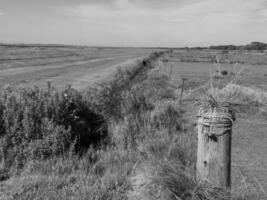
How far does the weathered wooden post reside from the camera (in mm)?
3096

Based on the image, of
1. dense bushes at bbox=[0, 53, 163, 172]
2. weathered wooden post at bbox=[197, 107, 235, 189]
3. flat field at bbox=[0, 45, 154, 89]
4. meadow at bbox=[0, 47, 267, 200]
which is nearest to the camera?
weathered wooden post at bbox=[197, 107, 235, 189]

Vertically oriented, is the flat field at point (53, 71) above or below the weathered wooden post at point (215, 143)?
below

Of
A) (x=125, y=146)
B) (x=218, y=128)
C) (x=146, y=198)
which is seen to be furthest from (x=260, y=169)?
(x=218, y=128)

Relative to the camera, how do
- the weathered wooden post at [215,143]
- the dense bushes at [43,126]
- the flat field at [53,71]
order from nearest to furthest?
the weathered wooden post at [215,143]
the dense bushes at [43,126]
the flat field at [53,71]

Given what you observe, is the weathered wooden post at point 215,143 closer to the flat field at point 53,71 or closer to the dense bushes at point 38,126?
the dense bushes at point 38,126

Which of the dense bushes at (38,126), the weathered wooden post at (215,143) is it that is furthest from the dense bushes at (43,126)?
the weathered wooden post at (215,143)

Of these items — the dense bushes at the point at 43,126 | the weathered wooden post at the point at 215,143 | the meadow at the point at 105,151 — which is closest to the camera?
the weathered wooden post at the point at 215,143

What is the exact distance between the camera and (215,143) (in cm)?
312

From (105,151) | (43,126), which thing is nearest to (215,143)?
(105,151)

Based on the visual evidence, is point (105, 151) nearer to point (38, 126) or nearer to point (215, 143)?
point (38, 126)

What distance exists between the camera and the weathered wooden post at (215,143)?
3.10 m

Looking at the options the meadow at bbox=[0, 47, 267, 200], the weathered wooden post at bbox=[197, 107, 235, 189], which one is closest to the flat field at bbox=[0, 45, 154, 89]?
the meadow at bbox=[0, 47, 267, 200]

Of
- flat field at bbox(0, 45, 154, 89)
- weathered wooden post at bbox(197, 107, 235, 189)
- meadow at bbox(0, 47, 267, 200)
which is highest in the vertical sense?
weathered wooden post at bbox(197, 107, 235, 189)

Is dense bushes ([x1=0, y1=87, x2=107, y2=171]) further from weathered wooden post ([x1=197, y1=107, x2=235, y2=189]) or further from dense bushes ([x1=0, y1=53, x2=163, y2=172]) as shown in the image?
weathered wooden post ([x1=197, y1=107, x2=235, y2=189])
